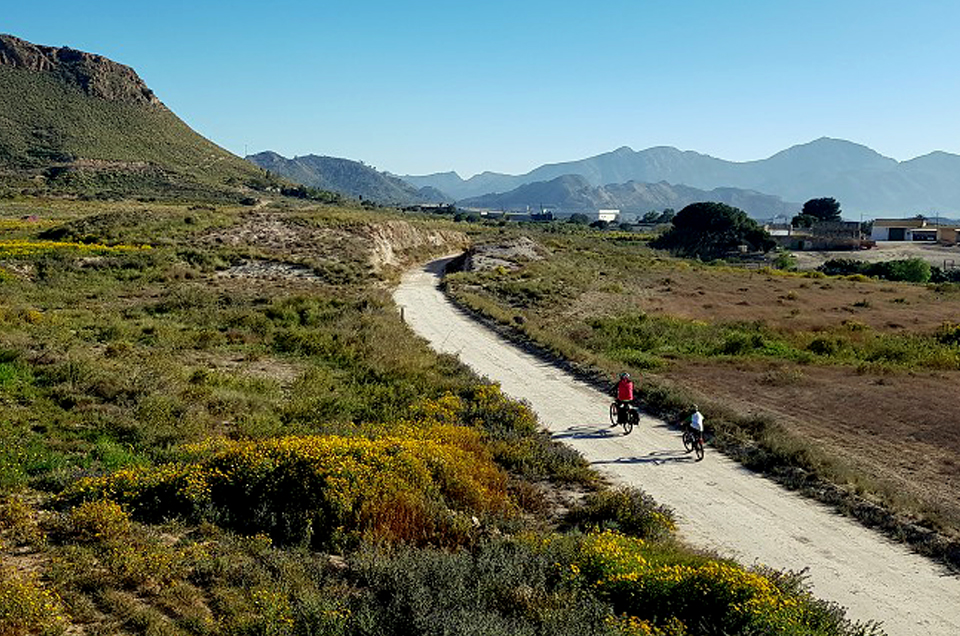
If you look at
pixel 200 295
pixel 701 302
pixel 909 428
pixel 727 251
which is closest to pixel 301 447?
pixel 909 428

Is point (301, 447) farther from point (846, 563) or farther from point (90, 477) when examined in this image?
point (846, 563)

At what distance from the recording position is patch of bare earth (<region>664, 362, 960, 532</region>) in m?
16.2

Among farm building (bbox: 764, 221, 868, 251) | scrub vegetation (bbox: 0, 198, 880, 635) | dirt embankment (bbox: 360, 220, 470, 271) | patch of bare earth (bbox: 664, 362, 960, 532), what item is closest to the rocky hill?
dirt embankment (bbox: 360, 220, 470, 271)

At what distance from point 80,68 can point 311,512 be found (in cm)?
14523

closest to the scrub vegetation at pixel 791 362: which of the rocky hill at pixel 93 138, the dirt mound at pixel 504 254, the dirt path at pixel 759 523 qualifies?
the dirt path at pixel 759 523

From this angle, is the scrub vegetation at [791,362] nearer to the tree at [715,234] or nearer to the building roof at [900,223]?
the tree at [715,234]

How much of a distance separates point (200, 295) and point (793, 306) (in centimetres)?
4019

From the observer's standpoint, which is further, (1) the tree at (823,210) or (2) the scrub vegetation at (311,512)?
(1) the tree at (823,210)

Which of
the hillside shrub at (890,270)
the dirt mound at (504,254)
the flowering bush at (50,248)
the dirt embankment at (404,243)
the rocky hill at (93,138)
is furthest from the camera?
the rocky hill at (93,138)

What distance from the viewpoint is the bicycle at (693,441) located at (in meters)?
16.5

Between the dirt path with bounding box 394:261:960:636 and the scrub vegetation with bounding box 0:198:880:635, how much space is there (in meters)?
0.87

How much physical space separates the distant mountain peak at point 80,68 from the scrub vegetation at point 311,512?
398 feet

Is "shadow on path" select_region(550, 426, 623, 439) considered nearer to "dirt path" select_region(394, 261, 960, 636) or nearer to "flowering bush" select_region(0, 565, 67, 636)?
"dirt path" select_region(394, 261, 960, 636)

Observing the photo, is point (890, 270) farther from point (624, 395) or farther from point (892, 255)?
point (624, 395)
